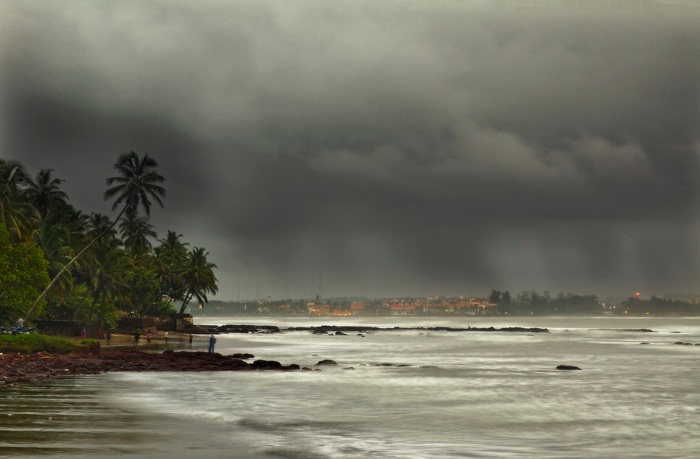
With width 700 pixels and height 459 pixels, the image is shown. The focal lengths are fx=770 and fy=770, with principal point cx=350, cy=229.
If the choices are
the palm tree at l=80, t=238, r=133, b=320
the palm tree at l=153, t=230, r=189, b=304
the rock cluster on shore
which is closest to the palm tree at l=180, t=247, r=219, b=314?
the palm tree at l=153, t=230, r=189, b=304

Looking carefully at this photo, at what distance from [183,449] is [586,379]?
3678cm

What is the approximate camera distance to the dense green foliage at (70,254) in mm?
58688

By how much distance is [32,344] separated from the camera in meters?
48.5

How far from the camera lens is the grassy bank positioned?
46812 mm

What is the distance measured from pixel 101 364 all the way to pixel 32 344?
6292 mm

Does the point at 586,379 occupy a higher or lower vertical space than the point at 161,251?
lower

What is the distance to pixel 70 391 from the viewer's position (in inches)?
1195

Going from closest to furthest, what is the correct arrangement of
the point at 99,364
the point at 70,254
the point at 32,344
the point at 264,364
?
the point at 99,364
the point at 32,344
the point at 264,364
the point at 70,254

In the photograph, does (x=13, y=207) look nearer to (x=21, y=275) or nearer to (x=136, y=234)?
(x=21, y=275)

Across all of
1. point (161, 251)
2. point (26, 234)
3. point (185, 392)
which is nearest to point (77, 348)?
point (26, 234)

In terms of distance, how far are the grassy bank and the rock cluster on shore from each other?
1.07 meters

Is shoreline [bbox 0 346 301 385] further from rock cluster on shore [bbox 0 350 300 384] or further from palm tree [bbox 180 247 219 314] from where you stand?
palm tree [bbox 180 247 219 314]

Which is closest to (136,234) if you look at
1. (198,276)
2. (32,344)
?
(198,276)

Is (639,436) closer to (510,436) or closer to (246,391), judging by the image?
(510,436)
